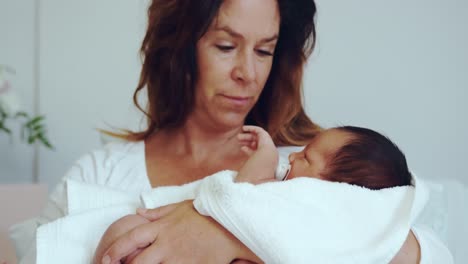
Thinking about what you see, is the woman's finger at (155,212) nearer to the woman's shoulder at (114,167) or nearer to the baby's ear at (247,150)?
the baby's ear at (247,150)

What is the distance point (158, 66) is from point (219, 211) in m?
0.84

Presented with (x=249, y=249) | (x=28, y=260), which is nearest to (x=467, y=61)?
(x=249, y=249)

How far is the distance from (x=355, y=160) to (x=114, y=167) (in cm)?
80

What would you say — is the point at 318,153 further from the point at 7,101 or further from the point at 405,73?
the point at 7,101

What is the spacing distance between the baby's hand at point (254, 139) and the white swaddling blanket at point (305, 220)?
11 cm

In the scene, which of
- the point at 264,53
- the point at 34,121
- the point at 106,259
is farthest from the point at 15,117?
the point at 106,259

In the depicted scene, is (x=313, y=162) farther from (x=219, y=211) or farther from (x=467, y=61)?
(x=467, y=61)

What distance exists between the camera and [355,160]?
119 centimetres

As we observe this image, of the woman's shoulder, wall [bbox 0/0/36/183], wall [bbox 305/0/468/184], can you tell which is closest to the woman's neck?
the woman's shoulder

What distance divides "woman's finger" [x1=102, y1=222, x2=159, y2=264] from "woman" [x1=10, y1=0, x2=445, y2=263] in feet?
1.52

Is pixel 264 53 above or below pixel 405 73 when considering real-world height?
above

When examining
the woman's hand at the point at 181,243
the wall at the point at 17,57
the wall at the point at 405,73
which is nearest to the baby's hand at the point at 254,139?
the woman's hand at the point at 181,243

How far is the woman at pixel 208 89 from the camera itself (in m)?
1.56

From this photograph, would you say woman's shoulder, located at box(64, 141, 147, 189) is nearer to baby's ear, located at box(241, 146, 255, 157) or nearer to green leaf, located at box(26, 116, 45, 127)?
baby's ear, located at box(241, 146, 255, 157)
